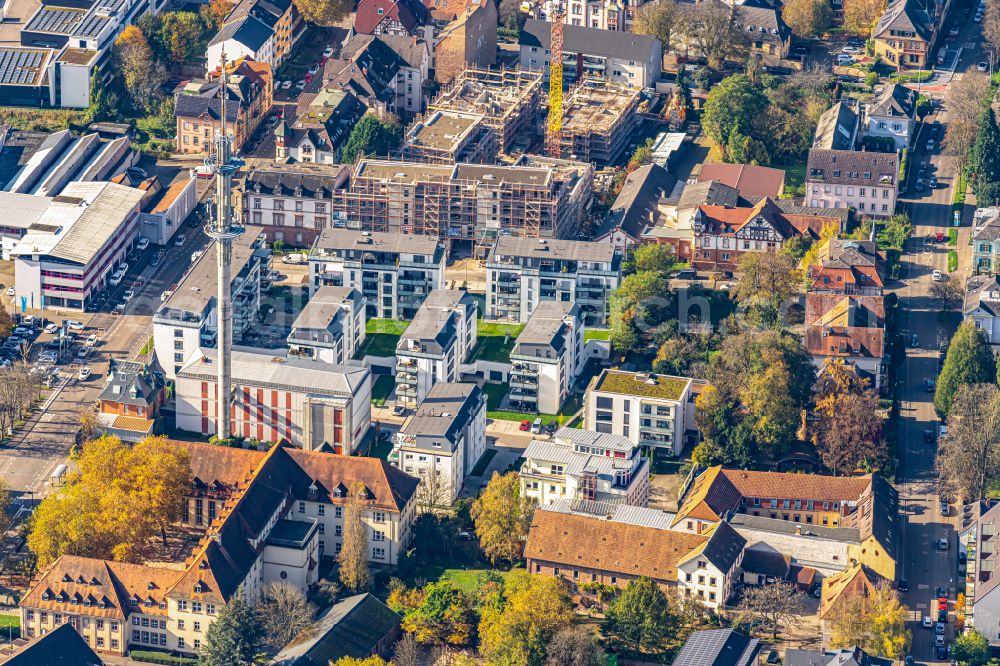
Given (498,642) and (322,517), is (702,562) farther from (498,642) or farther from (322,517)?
(322,517)

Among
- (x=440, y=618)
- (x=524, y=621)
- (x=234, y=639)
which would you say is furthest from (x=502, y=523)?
(x=234, y=639)

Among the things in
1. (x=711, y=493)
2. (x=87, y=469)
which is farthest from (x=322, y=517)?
(x=711, y=493)

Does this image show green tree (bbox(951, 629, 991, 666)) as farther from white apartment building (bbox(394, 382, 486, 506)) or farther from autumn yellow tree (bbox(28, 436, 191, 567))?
autumn yellow tree (bbox(28, 436, 191, 567))

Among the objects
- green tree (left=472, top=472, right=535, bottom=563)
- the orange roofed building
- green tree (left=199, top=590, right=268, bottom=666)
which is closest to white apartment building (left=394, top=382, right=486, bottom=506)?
the orange roofed building

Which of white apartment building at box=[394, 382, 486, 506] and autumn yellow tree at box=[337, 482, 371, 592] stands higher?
white apartment building at box=[394, 382, 486, 506]

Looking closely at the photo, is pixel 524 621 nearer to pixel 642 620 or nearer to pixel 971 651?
pixel 642 620
